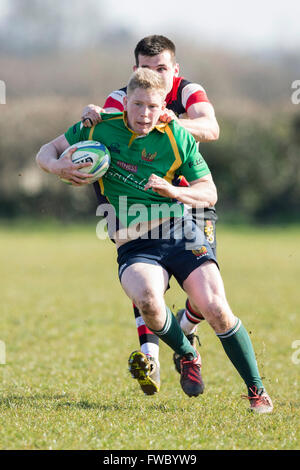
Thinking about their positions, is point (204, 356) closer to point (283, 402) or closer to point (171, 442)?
point (283, 402)

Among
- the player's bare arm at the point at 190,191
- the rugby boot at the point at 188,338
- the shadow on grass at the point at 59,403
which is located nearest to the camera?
the player's bare arm at the point at 190,191

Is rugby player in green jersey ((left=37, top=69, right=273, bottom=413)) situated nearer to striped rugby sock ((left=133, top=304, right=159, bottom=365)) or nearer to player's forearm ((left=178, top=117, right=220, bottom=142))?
player's forearm ((left=178, top=117, right=220, bottom=142))

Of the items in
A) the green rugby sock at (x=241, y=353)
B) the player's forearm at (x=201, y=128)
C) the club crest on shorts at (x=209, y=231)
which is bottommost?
the green rugby sock at (x=241, y=353)

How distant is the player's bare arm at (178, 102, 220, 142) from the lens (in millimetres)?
5562

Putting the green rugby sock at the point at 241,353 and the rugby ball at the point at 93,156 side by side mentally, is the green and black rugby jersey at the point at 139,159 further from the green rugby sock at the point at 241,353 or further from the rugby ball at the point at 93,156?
the green rugby sock at the point at 241,353

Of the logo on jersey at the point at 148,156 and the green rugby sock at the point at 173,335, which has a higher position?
the logo on jersey at the point at 148,156

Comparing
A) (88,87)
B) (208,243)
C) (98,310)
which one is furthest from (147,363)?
(88,87)

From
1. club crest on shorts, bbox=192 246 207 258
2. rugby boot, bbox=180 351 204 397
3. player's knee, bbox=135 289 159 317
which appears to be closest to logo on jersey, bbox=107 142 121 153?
club crest on shorts, bbox=192 246 207 258

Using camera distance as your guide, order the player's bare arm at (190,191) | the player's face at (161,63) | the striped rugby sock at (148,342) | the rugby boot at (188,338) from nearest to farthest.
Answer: the player's bare arm at (190,191)
the player's face at (161,63)
the striped rugby sock at (148,342)
the rugby boot at (188,338)

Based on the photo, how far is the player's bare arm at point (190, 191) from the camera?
4.91 meters

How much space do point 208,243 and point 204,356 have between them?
3.32 metres

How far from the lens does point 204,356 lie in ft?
28.2

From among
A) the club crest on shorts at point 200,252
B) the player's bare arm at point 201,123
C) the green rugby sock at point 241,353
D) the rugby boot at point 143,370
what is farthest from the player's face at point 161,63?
the rugby boot at point 143,370

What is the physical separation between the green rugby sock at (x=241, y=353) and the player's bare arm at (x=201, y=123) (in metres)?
1.49
